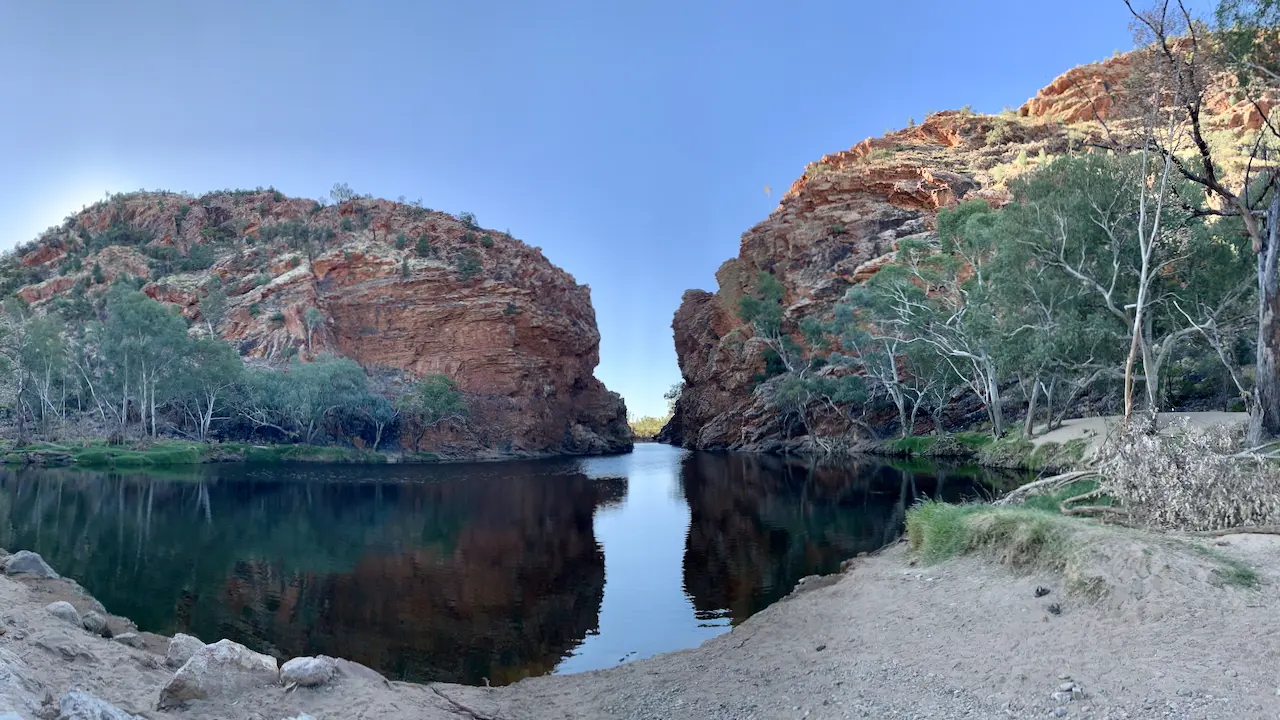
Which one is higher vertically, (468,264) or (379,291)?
(468,264)

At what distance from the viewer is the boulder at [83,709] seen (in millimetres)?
3580

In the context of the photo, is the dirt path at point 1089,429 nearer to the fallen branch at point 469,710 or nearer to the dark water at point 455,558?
the dark water at point 455,558

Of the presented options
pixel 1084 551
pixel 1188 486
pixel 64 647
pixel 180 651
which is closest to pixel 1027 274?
pixel 1188 486

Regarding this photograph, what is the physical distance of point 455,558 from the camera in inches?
611

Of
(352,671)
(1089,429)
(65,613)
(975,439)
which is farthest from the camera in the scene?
(975,439)

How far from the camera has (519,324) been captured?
74.4 m

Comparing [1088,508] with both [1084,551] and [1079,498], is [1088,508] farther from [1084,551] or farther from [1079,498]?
[1084,551]

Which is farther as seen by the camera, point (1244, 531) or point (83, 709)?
point (1244, 531)

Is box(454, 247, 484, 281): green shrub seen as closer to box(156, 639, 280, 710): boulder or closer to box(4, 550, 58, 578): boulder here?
box(4, 550, 58, 578): boulder

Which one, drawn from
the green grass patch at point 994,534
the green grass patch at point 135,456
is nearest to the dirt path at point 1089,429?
the green grass patch at point 994,534

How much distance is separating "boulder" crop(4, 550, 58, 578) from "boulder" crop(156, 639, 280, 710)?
→ 268 inches

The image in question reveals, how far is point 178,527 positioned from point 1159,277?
31878 millimetres

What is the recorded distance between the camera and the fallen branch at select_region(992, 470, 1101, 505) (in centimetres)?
1230

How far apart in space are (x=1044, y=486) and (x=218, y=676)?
1320 centimetres
